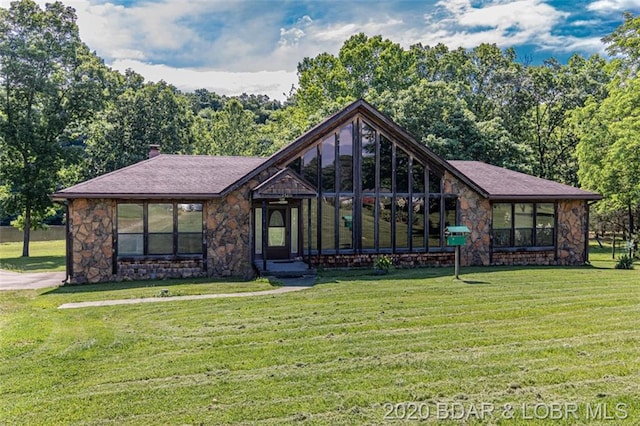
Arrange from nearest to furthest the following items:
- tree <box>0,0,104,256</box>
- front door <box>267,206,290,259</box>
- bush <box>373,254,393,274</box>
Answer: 1. bush <box>373,254,393,274</box>
2. front door <box>267,206,290,259</box>
3. tree <box>0,0,104,256</box>

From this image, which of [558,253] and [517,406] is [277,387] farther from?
[558,253]

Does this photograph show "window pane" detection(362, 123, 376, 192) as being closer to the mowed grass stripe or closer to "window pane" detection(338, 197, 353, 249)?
"window pane" detection(338, 197, 353, 249)

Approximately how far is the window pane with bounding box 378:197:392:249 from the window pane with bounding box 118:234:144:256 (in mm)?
7828

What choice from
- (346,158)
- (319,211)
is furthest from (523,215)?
(319,211)

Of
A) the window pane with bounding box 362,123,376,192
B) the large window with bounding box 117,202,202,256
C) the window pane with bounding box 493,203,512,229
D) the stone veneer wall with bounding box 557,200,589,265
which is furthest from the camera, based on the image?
the stone veneer wall with bounding box 557,200,589,265

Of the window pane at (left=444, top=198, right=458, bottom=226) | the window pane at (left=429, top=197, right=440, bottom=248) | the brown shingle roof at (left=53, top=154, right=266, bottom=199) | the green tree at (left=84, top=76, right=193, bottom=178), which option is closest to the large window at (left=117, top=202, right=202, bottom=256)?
the brown shingle roof at (left=53, top=154, right=266, bottom=199)

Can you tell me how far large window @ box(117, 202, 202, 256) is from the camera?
13703 mm

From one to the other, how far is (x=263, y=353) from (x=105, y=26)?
8502mm

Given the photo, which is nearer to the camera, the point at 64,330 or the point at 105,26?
the point at 64,330

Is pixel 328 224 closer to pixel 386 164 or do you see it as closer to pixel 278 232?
pixel 278 232

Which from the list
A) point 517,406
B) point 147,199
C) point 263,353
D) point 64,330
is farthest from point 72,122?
point 517,406

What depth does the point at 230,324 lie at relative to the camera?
8.30m

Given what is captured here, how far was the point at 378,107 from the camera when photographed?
28656 mm

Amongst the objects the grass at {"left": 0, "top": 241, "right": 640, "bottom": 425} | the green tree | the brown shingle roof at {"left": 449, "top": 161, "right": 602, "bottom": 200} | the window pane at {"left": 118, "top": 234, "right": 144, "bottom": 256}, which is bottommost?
the grass at {"left": 0, "top": 241, "right": 640, "bottom": 425}
